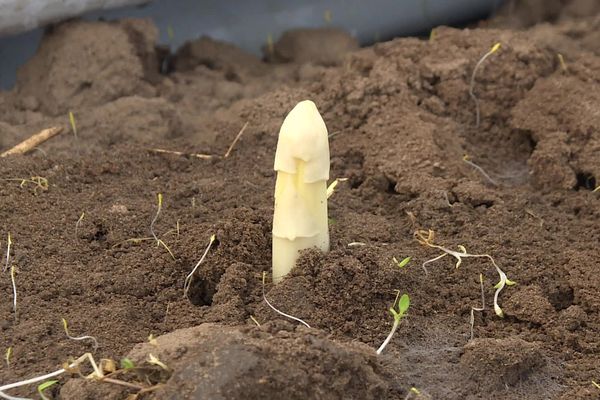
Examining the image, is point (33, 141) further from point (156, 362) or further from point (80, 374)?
point (156, 362)

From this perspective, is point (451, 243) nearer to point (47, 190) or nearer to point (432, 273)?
point (432, 273)

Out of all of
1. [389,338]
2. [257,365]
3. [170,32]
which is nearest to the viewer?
[257,365]

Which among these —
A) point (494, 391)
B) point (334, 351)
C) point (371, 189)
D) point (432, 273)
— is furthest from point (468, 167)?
point (334, 351)

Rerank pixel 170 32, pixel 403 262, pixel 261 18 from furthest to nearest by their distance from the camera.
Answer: pixel 261 18 < pixel 170 32 < pixel 403 262

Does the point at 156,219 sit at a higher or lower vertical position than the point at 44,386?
higher

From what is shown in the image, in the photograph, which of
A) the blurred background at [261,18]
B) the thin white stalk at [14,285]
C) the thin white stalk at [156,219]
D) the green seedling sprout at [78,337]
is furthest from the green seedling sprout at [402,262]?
the blurred background at [261,18]

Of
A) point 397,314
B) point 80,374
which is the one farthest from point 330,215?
point 80,374

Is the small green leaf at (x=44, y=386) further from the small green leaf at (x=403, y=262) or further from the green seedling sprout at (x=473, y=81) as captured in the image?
the green seedling sprout at (x=473, y=81)
